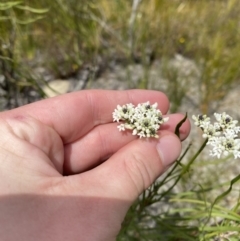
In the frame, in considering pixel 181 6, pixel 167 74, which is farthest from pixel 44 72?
pixel 181 6

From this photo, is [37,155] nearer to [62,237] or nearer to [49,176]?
[49,176]

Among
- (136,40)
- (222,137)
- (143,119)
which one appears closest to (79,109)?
(143,119)

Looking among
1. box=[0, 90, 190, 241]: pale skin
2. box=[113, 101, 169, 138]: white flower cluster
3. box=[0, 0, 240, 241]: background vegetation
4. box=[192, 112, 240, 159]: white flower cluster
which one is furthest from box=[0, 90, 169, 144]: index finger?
box=[0, 0, 240, 241]: background vegetation

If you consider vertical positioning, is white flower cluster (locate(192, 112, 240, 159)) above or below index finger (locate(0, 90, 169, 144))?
above

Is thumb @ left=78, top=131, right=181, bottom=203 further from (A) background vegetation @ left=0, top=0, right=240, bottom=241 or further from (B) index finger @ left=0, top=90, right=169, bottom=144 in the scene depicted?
(A) background vegetation @ left=0, top=0, right=240, bottom=241

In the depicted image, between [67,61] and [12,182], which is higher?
[12,182]

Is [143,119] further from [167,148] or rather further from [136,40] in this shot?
[136,40]
